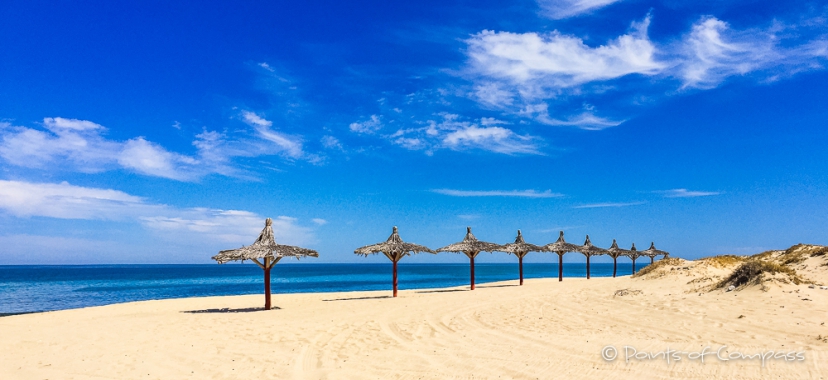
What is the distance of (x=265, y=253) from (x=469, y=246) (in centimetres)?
1160

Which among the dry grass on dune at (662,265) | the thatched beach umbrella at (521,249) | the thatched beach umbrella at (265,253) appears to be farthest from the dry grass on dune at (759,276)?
the thatched beach umbrella at (265,253)

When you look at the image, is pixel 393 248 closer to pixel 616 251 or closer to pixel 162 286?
pixel 616 251

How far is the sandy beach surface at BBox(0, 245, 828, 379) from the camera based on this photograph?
7070mm

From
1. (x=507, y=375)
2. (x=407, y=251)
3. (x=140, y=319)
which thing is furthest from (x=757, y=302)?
(x=140, y=319)

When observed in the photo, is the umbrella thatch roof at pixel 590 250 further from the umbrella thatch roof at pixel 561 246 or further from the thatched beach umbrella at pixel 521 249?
the thatched beach umbrella at pixel 521 249

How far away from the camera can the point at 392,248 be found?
2027 centimetres

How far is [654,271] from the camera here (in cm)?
2036

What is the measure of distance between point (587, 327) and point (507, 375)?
452 cm

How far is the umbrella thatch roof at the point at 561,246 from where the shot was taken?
100 feet

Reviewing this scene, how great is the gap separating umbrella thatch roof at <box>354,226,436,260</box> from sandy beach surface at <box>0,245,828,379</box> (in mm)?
5046

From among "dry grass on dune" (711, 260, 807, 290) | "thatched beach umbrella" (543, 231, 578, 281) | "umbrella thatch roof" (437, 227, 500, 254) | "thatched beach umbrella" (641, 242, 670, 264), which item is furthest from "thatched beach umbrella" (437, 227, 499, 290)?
"thatched beach umbrella" (641, 242, 670, 264)

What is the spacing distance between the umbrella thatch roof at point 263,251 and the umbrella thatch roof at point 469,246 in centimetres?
891

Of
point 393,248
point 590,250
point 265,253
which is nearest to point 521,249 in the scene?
point 393,248

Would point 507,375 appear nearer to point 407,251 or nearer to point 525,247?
point 407,251
